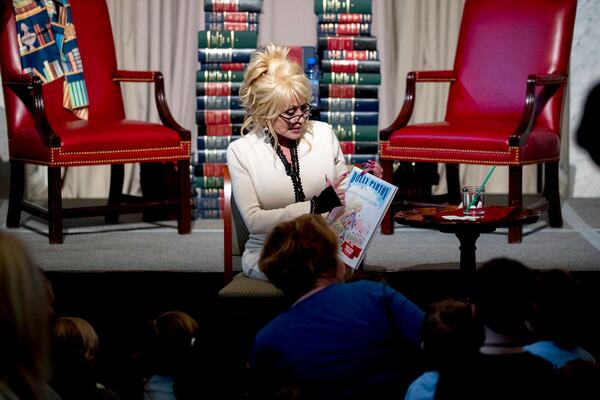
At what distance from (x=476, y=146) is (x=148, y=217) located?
180 centimetres

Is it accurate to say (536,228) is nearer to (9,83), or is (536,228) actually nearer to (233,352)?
(233,352)

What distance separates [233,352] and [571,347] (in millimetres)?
1285

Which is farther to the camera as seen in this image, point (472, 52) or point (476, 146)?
point (472, 52)

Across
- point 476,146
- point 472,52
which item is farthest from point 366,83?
point 476,146

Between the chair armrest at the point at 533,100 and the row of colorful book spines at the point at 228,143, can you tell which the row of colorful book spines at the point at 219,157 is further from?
the chair armrest at the point at 533,100

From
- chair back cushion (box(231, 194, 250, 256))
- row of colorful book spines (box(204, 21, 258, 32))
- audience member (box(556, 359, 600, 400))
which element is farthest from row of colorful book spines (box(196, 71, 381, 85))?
audience member (box(556, 359, 600, 400))

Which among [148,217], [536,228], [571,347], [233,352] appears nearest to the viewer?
[571,347]

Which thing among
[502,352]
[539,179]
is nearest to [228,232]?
[502,352]

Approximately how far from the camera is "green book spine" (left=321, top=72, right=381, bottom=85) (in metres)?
5.58

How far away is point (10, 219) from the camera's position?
5.19 metres

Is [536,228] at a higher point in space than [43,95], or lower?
lower

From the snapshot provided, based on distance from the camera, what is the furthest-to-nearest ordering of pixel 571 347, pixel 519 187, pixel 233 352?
pixel 519 187
pixel 233 352
pixel 571 347

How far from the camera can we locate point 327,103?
18.4ft

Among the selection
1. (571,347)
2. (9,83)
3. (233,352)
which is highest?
(9,83)
